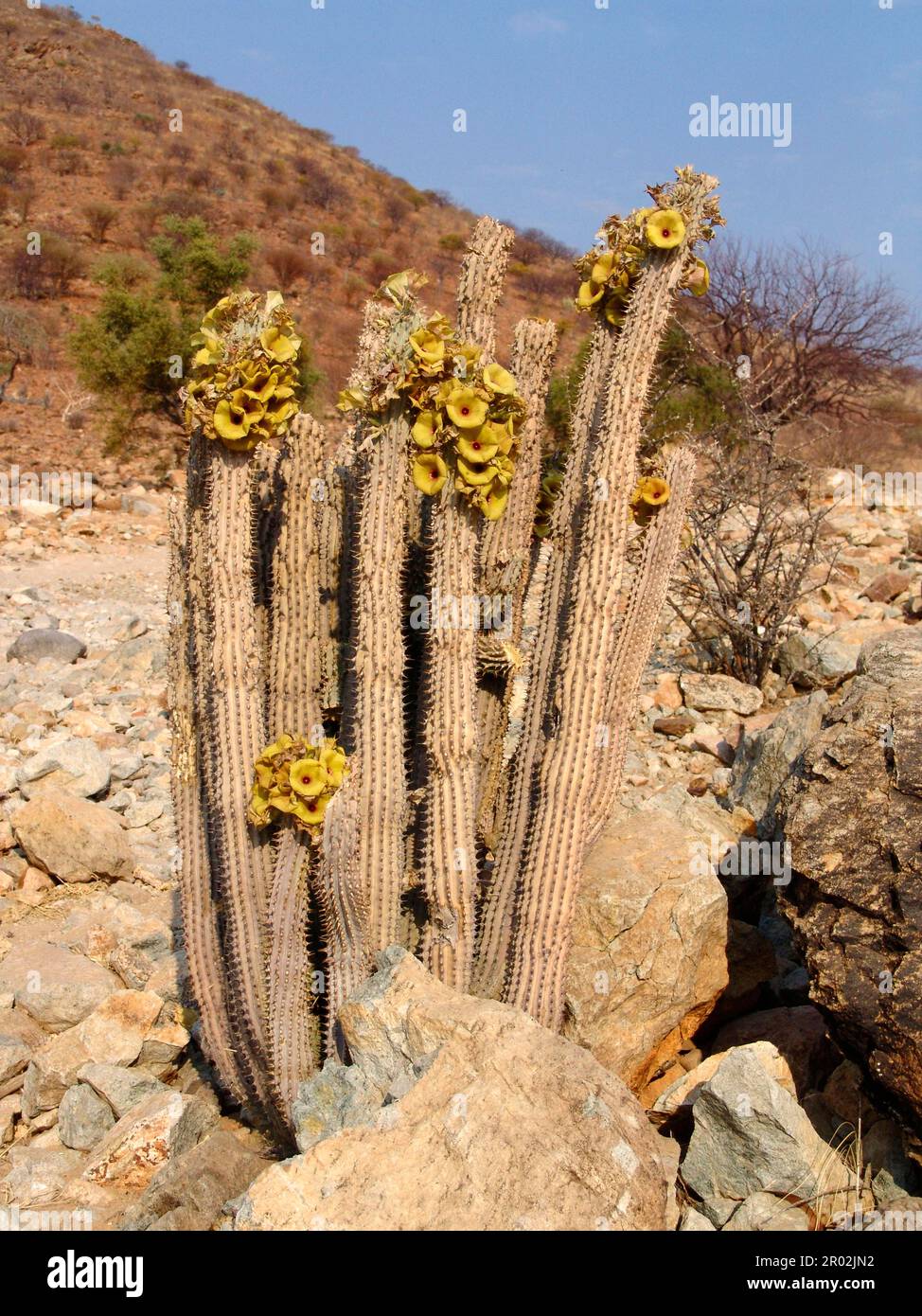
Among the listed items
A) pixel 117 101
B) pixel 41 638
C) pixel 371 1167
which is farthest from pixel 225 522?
pixel 117 101

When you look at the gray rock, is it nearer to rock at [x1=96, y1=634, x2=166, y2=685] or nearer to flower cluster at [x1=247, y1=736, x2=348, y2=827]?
flower cluster at [x1=247, y1=736, x2=348, y2=827]

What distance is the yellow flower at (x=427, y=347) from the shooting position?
296 cm

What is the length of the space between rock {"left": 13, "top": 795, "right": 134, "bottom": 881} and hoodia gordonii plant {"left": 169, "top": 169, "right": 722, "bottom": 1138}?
189cm

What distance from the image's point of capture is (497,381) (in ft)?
9.87

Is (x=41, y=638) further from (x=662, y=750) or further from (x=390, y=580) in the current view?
(x=390, y=580)

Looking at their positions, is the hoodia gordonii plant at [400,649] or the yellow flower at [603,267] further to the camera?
the yellow flower at [603,267]

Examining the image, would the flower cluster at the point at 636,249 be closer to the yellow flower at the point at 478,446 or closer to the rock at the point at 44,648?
the yellow flower at the point at 478,446

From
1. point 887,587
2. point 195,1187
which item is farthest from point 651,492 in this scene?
point 887,587

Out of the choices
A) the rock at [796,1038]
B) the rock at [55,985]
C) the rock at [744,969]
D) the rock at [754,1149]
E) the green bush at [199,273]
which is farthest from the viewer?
the green bush at [199,273]

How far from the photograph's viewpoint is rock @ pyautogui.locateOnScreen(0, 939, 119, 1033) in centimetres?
423

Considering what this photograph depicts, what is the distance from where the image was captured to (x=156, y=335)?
16.5m

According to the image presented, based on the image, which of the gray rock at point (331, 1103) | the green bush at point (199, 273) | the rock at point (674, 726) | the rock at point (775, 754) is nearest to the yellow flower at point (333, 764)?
the gray rock at point (331, 1103)

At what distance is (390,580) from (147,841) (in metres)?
3.38

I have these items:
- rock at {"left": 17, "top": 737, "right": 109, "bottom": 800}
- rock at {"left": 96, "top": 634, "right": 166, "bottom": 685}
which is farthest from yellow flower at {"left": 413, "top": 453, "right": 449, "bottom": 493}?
rock at {"left": 96, "top": 634, "right": 166, "bottom": 685}
